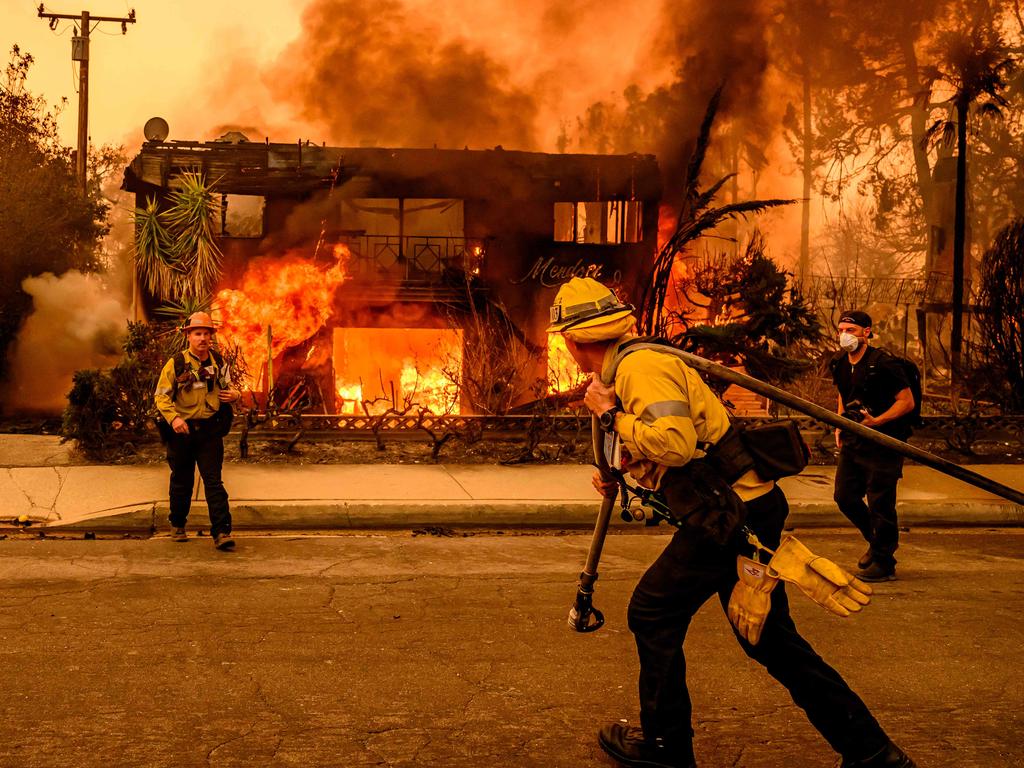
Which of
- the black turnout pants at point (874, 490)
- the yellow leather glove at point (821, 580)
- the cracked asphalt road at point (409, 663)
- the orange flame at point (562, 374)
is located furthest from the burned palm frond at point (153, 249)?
the yellow leather glove at point (821, 580)

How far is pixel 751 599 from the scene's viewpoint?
348cm

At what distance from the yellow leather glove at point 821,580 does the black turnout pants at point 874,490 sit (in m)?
3.44

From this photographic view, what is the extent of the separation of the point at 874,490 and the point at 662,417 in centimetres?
383

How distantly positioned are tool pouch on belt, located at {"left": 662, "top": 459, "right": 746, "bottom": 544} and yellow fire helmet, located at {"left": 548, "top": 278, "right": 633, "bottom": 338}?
1.88ft

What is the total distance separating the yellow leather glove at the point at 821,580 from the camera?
3.41m

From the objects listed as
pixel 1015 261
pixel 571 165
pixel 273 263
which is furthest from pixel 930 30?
pixel 273 263

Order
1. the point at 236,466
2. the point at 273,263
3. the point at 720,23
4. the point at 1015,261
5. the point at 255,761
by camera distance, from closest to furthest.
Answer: the point at 255,761, the point at 236,466, the point at 1015,261, the point at 273,263, the point at 720,23

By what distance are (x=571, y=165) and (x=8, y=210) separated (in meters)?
10.5

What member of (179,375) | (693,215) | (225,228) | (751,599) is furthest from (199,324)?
(225,228)

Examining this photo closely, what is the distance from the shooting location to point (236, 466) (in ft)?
34.7

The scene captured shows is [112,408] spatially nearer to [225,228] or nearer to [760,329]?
[760,329]

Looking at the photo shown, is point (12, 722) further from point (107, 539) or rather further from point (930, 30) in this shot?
point (930, 30)

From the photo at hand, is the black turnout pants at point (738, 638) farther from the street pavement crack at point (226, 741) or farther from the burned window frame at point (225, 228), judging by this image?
the burned window frame at point (225, 228)

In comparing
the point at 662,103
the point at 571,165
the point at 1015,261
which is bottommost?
the point at 1015,261
